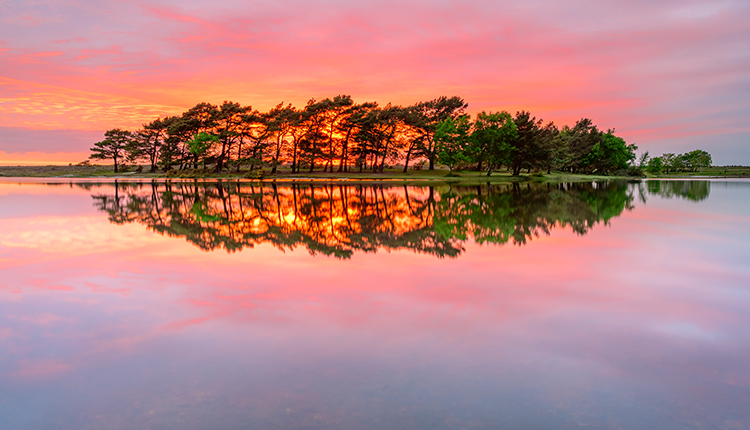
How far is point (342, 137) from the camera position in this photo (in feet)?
234

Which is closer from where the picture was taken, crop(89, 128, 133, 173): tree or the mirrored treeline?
the mirrored treeline

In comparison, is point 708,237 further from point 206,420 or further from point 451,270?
point 206,420

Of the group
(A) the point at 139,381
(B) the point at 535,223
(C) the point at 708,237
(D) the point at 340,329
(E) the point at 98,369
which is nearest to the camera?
(A) the point at 139,381

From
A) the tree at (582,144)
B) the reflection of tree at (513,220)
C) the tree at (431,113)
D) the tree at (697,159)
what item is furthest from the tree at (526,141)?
the tree at (697,159)

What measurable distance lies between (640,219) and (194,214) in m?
18.0

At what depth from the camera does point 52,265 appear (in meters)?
8.94

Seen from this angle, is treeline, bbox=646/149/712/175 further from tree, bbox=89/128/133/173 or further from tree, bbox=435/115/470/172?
tree, bbox=89/128/133/173

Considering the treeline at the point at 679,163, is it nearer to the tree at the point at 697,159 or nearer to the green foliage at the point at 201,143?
the tree at the point at 697,159

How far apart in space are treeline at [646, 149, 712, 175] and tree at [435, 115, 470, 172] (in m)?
85.3

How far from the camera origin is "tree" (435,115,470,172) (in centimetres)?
5988

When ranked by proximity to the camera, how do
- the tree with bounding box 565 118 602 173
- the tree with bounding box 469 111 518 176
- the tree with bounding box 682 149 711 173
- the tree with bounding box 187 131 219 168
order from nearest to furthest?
the tree with bounding box 469 111 518 176 → the tree with bounding box 187 131 219 168 → the tree with bounding box 565 118 602 173 → the tree with bounding box 682 149 711 173

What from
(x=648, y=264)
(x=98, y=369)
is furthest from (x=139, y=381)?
(x=648, y=264)

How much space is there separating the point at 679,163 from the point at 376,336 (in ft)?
478

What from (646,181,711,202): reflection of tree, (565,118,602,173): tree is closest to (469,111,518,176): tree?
(646,181,711,202): reflection of tree
